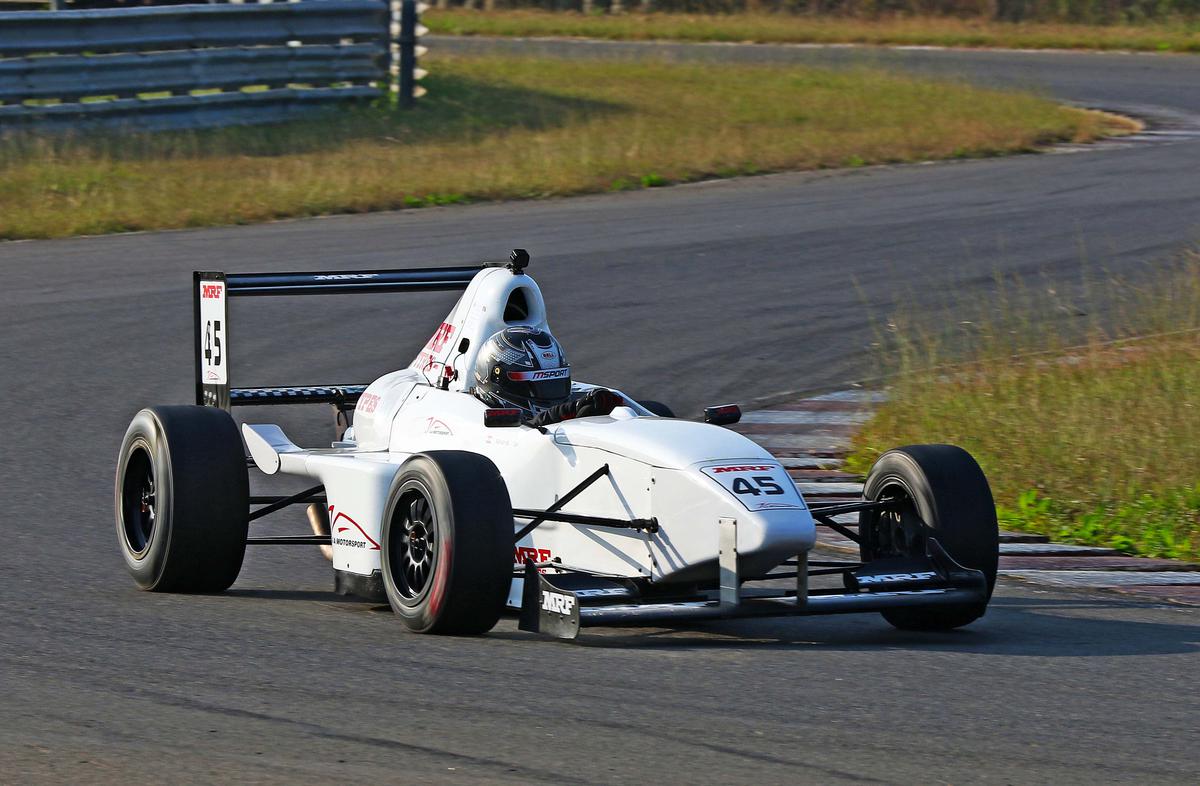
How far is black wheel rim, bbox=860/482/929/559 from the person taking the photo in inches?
279

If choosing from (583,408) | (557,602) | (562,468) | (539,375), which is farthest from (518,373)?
(557,602)

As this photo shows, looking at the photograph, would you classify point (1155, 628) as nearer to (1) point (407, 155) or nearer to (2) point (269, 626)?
(2) point (269, 626)

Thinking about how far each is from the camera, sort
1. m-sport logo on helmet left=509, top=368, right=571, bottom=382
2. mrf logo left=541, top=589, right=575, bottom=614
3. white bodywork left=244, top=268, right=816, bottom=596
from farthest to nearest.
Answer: m-sport logo on helmet left=509, top=368, right=571, bottom=382
white bodywork left=244, top=268, right=816, bottom=596
mrf logo left=541, top=589, right=575, bottom=614

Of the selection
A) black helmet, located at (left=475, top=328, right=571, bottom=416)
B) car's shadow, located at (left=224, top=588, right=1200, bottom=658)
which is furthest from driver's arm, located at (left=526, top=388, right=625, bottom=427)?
car's shadow, located at (left=224, top=588, right=1200, bottom=658)

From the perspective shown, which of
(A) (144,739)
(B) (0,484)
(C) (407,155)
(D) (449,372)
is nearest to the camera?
(A) (144,739)

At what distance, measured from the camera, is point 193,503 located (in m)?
7.23

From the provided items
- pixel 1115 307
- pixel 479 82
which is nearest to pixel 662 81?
pixel 479 82

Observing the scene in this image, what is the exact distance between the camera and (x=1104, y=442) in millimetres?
9977

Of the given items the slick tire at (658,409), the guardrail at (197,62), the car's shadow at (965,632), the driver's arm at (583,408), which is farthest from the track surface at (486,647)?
the guardrail at (197,62)

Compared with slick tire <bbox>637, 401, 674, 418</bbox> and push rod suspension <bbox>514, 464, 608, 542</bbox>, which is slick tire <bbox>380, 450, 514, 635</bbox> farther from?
slick tire <bbox>637, 401, 674, 418</bbox>

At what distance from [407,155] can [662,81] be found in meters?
6.85

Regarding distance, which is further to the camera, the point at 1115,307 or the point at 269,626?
the point at 1115,307

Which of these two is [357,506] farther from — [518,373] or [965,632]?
[965,632]

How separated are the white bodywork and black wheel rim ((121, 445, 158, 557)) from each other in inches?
23.3
